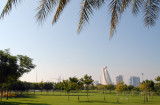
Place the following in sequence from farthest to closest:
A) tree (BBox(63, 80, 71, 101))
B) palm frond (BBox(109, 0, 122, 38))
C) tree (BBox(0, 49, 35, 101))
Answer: tree (BBox(63, 80, 71, 101)), tree (BBox(0, 49, 35, 101)), palm frond (BBox(109, 0, 122, 38))

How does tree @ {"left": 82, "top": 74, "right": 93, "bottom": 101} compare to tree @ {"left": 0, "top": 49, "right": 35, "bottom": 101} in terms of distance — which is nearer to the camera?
tree @ {"left": 0, "top": 49, "right": 35, "bottom": 101}

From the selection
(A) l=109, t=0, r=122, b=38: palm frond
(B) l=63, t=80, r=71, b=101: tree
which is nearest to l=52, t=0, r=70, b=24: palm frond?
(A) l=109, t=0, r=122, b=38: palm frond

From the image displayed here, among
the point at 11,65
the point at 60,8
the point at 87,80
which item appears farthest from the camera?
the point at 87,80

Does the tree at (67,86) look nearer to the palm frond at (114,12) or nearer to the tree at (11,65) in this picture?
the tree at (11,65)

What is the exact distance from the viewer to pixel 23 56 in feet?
75.7

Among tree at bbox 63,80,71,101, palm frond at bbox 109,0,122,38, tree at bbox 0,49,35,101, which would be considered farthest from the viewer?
tree at bbox 63,80,71,101

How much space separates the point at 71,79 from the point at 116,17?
27.8 metres

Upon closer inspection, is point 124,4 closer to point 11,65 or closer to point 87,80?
point 11,65

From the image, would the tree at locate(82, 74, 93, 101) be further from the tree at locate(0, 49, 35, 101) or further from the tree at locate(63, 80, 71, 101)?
the tree at locate(0, 49, 35, 101)

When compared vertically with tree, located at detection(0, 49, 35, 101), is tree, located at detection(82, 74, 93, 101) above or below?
below

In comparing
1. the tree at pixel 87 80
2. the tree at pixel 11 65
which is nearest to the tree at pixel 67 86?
the tree at pixel 87 80

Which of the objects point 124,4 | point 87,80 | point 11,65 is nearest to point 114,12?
point 124,4

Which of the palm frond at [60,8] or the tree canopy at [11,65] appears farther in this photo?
the tree canopy at [11,65]

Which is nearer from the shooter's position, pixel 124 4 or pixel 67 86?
pixel 124 4
